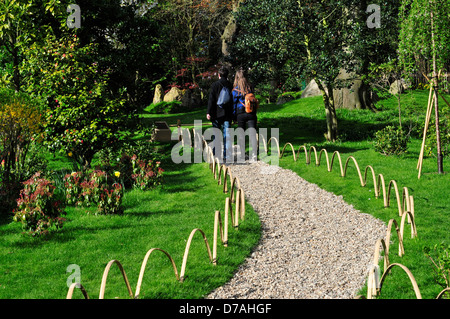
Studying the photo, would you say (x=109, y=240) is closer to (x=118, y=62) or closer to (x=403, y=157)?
(x=118, y=62)

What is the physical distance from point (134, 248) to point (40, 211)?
190cm

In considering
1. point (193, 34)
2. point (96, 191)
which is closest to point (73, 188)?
point (96, 191)

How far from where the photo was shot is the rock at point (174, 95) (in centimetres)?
2777

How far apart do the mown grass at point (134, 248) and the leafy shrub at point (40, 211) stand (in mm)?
187

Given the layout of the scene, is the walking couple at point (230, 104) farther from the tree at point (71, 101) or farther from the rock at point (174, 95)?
the rock at point (174, 95)

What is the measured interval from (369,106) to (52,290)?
1659 cm

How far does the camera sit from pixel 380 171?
11.7 metres

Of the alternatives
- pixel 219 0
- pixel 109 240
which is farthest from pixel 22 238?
pixel 219 0

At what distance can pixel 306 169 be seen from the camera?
1201 cm

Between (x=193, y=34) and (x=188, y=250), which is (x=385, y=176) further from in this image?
(x=193, y=34)

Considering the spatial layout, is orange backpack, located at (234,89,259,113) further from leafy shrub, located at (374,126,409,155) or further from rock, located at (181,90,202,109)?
rock, located at (181,90,202,109)

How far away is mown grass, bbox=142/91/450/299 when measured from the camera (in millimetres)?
6586

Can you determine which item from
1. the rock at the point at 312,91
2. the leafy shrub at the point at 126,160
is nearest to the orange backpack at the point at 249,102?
the leafy shrub at the point at 126,160

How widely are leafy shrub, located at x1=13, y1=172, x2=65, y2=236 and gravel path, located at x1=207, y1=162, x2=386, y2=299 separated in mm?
3519
